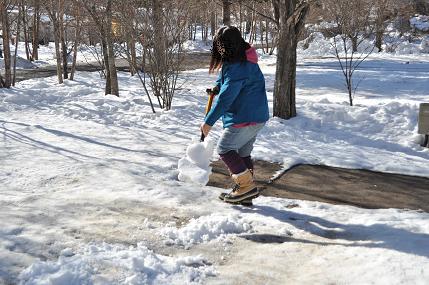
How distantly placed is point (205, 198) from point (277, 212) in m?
0.73

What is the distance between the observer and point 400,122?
8.24 meters

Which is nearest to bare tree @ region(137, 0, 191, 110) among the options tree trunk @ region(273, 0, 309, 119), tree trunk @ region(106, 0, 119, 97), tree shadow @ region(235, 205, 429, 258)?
tree trunk @ region(273, 0, 309, 119)

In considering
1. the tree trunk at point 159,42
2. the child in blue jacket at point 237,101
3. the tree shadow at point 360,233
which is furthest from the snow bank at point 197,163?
the tree trunk at point 159,42

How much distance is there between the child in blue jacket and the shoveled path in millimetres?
756

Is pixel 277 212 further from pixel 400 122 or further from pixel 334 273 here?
pixel 400 122

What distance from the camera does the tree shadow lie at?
12.0 ft

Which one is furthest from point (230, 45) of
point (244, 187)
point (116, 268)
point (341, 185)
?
point (341, 185)

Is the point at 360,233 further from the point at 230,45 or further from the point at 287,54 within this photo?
the point at 287,54

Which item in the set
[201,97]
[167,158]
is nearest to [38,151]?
[167,158]

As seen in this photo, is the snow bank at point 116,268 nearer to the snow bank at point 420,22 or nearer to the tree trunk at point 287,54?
the tree trunk at point 287,54

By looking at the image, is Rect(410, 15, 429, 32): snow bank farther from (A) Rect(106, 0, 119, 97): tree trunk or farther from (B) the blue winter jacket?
(B) the blue winter jacket

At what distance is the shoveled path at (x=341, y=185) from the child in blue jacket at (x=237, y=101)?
0.76 m

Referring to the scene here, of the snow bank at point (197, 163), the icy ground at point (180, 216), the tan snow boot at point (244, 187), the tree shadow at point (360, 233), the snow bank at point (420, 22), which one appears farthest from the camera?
the snow bank at point (420, 22)

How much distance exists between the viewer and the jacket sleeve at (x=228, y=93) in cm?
419
